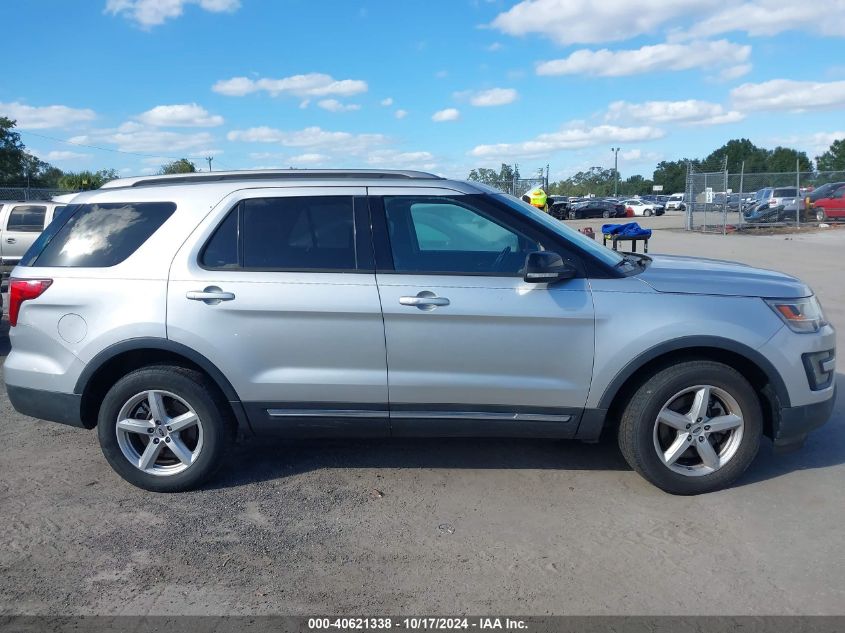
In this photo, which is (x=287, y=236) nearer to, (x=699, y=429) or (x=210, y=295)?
(x=210, y=295)

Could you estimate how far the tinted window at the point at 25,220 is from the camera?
1366 cm

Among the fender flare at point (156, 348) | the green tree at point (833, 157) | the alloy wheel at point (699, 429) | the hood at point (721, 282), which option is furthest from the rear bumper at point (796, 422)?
the green tree at point (833, 157)

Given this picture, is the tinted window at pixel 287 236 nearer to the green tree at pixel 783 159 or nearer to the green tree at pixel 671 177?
the green tree at pixel 783 159

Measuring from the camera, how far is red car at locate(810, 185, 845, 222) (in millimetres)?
27578

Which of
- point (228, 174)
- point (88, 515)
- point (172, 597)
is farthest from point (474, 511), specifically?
point (228, 174)

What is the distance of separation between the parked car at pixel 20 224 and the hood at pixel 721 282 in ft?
39.6

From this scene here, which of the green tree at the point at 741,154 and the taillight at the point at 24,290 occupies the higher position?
the green tree at the point at 741,154

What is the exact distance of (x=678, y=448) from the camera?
14.5 feet

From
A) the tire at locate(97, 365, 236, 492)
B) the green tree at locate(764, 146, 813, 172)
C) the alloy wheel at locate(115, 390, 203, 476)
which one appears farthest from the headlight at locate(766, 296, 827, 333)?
the green tree at locate(764, 146, 813, 172)

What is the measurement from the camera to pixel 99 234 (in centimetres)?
470

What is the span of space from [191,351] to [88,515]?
1.11m

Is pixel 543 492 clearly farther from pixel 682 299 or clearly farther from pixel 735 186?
pixel 735 186

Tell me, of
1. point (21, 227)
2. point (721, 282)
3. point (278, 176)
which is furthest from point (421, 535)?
point (21, 227)

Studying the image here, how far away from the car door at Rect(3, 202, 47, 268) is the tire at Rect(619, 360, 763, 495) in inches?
488
